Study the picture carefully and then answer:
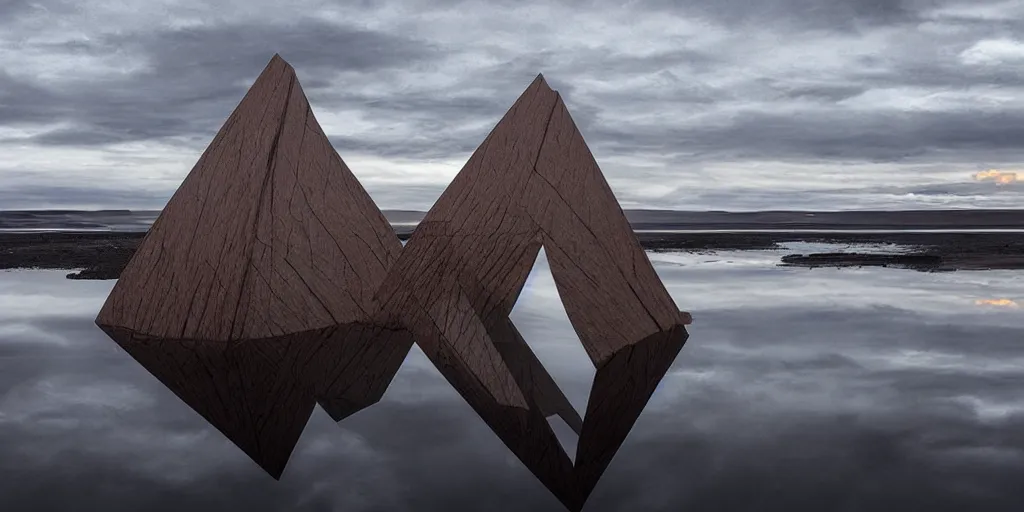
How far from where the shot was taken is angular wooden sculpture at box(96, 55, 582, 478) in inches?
496

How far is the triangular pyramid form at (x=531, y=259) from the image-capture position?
1198 centimetres

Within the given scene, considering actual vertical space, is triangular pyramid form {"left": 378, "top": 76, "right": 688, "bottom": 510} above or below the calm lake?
above

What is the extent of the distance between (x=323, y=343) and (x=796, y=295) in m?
13.4

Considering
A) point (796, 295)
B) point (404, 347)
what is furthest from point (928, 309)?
point (404, 347)

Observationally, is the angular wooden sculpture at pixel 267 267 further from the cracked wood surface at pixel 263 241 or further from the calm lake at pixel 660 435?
the calm lake at pixel 660 435

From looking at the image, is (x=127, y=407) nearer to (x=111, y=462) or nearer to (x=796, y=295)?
(x=111, y=462)

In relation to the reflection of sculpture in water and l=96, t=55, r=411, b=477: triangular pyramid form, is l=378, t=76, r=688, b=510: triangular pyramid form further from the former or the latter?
l=96, t=55, r=411, b=477: triangular pyramid form

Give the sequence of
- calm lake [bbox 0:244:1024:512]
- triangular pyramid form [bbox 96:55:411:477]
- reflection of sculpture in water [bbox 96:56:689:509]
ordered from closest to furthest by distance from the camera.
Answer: calm lake [bbox 0:244:1024:512] → reflection of sculpture in water [bbox 96:56:689:509] → triangular pyramid form [bbox 96:55:411:477]

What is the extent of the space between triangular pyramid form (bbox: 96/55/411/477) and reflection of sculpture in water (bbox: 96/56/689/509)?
3cm

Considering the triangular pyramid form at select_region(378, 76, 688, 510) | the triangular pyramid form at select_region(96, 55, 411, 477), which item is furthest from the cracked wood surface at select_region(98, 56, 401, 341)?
the triangular pyramid form at select_region(378, 76, 688, 510)

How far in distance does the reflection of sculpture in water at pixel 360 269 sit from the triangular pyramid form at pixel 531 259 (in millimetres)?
30

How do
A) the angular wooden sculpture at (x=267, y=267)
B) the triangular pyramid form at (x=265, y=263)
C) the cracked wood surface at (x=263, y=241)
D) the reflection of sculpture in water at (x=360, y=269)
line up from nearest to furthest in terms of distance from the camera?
the reflection of sculpture in water at (x=360, y=269) < the angular wooden sculpture at (x=267, y=267) < the triangular pyramid form at (x=265, y=263) < the cracked wood surface at (x=263, y=241)

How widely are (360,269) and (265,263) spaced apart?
1706 millimetres

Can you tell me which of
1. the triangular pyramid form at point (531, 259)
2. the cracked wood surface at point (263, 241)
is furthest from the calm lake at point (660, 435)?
the cracked wood surface at point (263, 241)
